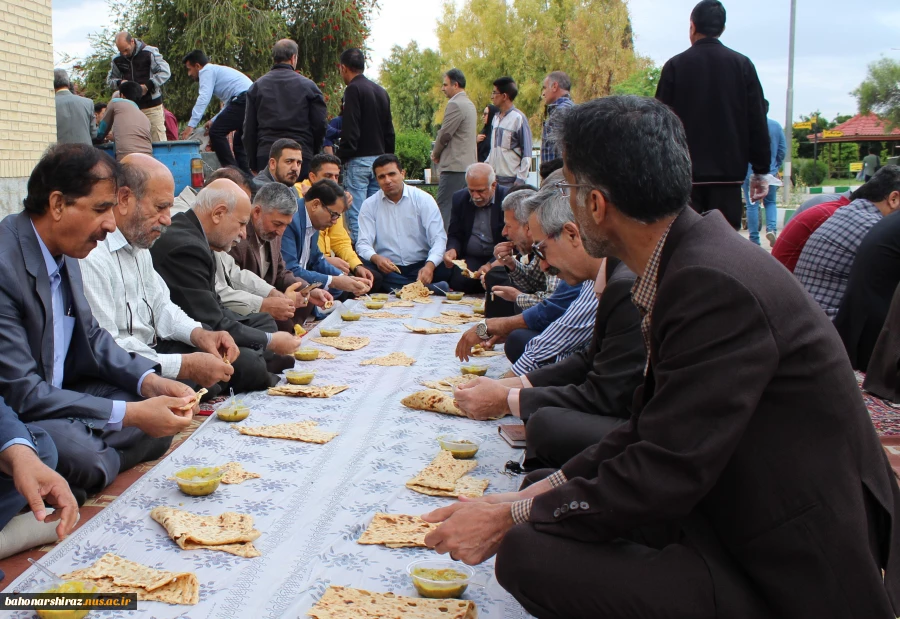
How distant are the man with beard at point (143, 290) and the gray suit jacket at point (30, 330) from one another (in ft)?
1.88

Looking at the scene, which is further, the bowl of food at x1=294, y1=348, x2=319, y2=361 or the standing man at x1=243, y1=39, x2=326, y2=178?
the standing man at x1=243, y1=39, x2=326, y2=178

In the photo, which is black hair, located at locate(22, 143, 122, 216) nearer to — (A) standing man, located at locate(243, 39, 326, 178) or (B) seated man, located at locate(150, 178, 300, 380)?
(B) seated man, located at locate(150, 178, 300, 380)

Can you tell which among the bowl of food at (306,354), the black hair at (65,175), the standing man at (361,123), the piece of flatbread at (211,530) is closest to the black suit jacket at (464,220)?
the standing man at (361,123)

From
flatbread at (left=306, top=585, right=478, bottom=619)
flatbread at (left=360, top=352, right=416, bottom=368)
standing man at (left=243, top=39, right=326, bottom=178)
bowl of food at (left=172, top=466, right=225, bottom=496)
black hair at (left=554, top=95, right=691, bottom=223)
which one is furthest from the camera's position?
standing man at (left=243, top=39, right=326, bottom=178)

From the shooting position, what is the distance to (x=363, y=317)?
272 inches

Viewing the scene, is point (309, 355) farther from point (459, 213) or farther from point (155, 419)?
point (459, 213)

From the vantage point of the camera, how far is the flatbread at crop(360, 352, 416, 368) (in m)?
5.23

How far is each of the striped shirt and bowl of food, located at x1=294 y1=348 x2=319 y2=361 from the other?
1.87 m

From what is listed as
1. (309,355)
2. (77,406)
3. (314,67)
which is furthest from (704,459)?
(314,67)

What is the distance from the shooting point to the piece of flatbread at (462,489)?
311cm

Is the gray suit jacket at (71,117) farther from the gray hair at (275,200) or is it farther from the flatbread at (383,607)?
the flatbread at (383,607)

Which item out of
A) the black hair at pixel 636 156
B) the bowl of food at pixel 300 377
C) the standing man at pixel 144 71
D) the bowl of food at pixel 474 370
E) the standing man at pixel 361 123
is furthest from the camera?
the standing man at pixel 144 71

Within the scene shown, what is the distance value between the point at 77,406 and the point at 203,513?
0.68 m

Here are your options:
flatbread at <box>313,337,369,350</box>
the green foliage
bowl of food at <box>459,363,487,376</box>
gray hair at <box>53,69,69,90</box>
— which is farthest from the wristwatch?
the green foliage
